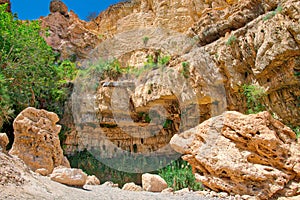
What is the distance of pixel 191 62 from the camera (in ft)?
35.8

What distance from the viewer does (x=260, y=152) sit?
5.15 metres

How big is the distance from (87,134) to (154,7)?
11.0 m

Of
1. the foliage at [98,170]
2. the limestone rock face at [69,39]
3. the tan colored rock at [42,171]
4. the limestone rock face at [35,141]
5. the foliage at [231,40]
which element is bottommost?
the foliage at [98,170]

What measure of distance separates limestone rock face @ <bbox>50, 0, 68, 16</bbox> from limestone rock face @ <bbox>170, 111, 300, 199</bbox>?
20109mm

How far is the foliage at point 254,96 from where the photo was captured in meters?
8.91

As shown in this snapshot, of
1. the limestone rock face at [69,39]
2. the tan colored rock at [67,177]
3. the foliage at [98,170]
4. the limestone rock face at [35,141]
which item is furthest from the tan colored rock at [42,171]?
the limestone rock face at [69,39]

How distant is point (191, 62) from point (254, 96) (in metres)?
3.03

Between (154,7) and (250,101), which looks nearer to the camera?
(250,101)

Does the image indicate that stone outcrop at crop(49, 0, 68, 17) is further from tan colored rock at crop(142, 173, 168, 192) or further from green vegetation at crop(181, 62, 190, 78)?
tan colored rock at crop(142, 173, 168, 192)

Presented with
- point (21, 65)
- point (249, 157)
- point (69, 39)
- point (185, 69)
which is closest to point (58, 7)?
point (69, 39)

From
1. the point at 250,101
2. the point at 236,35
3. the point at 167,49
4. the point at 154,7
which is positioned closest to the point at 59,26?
the point at 154,7

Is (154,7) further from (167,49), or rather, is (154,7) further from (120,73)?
(120,73)

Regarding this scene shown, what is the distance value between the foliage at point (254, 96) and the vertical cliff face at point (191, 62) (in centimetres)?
17

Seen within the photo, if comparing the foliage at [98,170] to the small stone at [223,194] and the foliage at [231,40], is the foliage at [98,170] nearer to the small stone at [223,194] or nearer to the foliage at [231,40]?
the foliage at [231,40]
